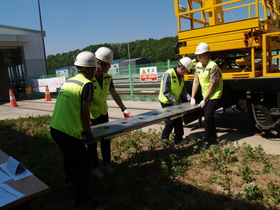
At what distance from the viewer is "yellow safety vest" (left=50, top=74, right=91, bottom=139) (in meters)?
2.83

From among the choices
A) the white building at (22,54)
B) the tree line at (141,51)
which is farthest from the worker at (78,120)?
the tree line at (141,51)

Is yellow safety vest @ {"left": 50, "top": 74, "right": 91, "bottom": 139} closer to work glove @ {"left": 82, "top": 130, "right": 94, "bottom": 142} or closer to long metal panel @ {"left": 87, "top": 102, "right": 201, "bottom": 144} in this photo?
work glove @ {"left": 82, "top": 130, "right": 94, "bottom": 142}

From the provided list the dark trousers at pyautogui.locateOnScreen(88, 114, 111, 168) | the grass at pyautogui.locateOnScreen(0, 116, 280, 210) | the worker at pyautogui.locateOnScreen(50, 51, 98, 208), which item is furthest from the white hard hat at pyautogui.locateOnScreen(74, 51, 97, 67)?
the grass at pyautogui.locateOnScreen(0, 116, 280, 210)

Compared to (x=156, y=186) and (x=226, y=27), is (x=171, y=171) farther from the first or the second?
(x=226, y=27)

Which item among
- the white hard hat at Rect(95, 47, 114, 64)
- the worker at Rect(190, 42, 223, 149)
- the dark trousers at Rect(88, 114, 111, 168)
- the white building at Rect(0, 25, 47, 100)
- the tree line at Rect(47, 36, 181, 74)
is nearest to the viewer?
the white hard hat at Rect(95, 47, 114, 64)

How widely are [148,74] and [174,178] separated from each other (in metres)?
9.86

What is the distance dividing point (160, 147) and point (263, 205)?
252cm

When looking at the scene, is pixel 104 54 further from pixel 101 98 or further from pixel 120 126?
pixel 120 126

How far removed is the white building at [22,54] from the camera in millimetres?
19953

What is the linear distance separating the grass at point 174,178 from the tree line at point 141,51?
2479 inches

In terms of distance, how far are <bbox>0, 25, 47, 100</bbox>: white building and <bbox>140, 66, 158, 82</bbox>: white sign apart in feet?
39.0

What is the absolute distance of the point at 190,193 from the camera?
3.30 metres

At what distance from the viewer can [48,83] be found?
1936cm

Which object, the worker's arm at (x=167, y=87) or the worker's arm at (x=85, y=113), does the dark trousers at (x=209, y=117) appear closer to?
the worker's arm at (x=167, y=87)
